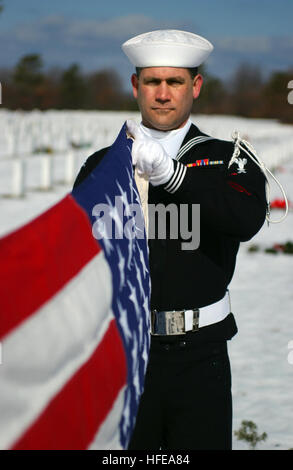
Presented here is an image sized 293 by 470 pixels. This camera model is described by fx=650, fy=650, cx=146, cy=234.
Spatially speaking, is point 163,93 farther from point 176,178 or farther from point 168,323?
point 168,323

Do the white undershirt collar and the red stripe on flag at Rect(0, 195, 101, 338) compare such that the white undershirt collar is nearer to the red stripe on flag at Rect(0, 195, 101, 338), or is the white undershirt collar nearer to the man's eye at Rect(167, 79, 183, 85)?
the man's eye at Rect(167, 79, 183, 85)

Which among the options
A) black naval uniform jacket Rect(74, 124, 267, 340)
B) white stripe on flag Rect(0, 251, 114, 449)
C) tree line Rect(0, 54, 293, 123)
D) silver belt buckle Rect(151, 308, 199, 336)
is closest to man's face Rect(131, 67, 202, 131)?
black naval uniform jacket Rect(74, 124, 267, 340)

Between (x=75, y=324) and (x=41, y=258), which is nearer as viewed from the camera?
(x=41, y=258)

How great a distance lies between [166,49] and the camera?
2600 mm

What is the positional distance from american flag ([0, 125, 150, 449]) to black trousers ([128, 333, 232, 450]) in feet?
1.03

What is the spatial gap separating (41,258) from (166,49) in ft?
4.84

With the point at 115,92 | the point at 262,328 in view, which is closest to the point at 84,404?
the point at 262,328

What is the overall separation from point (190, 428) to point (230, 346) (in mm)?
3395

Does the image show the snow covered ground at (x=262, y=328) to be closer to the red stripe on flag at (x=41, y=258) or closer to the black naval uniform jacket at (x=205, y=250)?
the black naval uniform jacket at (x=205, y=250)

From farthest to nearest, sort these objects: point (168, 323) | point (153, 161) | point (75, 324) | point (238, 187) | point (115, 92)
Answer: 1. point (115, 92)
2. point (168, 323)
3. point (238, 187)
4. point (153, 161)
5. point (75, 324)
